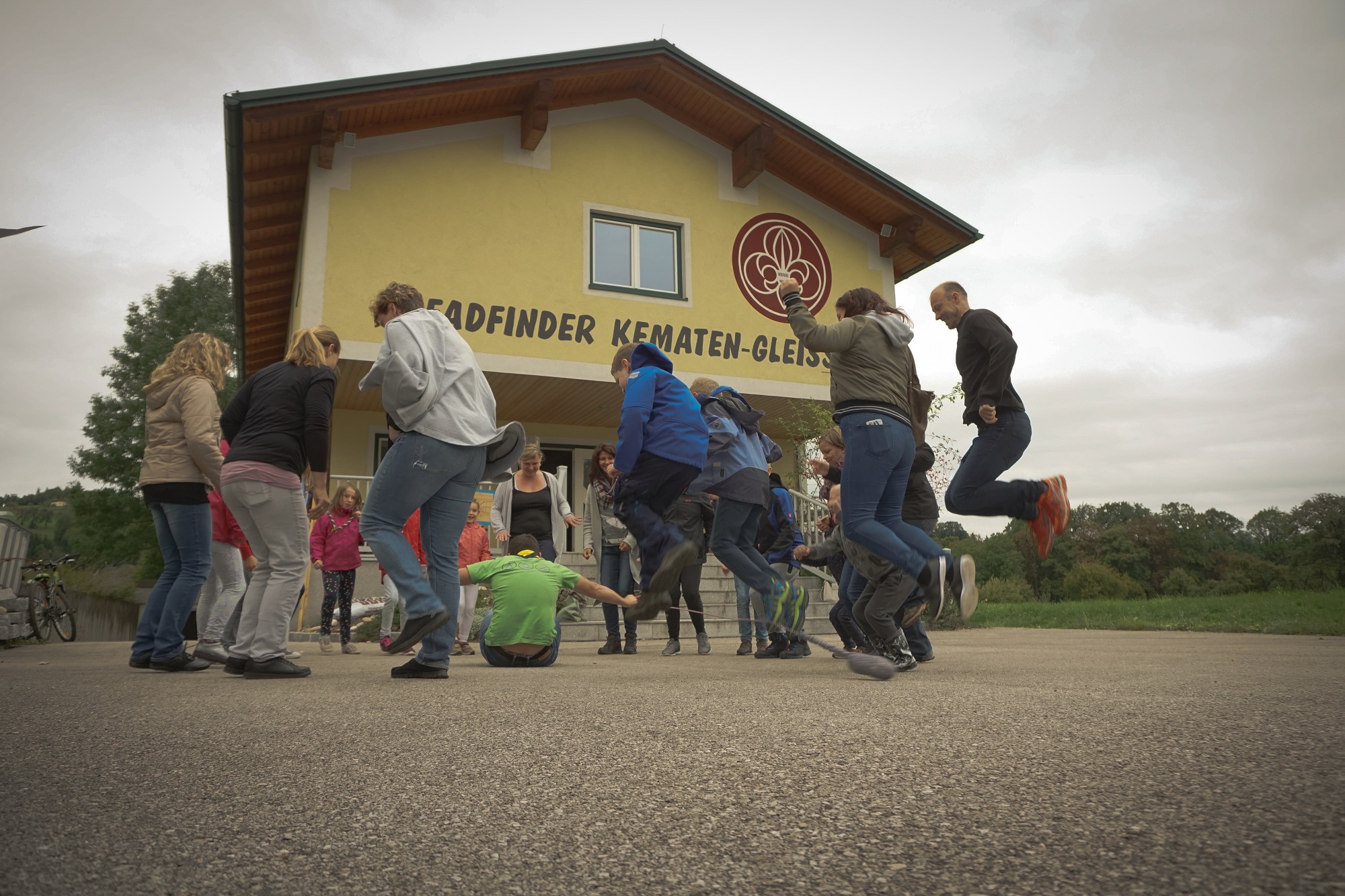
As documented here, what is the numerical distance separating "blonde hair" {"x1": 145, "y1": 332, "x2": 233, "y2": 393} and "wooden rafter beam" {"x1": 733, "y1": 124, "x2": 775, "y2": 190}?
10.7 meters

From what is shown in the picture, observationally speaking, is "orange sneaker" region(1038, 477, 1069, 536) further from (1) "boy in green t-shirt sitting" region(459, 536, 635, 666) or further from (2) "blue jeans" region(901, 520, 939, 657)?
(1) "boy in green t-shirt sitting" region(459, 536, 635, 666)

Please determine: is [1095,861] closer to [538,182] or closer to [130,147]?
[130,147]

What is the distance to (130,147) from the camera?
6984 mm

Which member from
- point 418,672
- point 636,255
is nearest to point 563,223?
point 636,255

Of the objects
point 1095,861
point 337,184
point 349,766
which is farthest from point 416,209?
point 1095,861

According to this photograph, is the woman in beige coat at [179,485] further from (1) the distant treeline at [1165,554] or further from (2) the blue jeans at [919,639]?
(1) the distant treeline at [1165,554]

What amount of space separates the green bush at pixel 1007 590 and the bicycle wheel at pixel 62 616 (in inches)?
650

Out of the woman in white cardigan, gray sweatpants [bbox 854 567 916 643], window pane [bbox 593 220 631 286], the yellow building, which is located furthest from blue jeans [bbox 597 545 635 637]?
window pane [bbox 593 220 631 286]

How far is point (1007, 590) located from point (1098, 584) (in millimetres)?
3067

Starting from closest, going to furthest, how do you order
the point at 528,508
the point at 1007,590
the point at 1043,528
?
1. the point at 1043,528
2. the point at 528,508
3. the point at 1007,590

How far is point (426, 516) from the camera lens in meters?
4.22

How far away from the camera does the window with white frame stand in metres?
13.4

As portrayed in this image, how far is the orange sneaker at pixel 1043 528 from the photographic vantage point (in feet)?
14.5

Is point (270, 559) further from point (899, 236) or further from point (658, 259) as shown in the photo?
point (899, 236)
